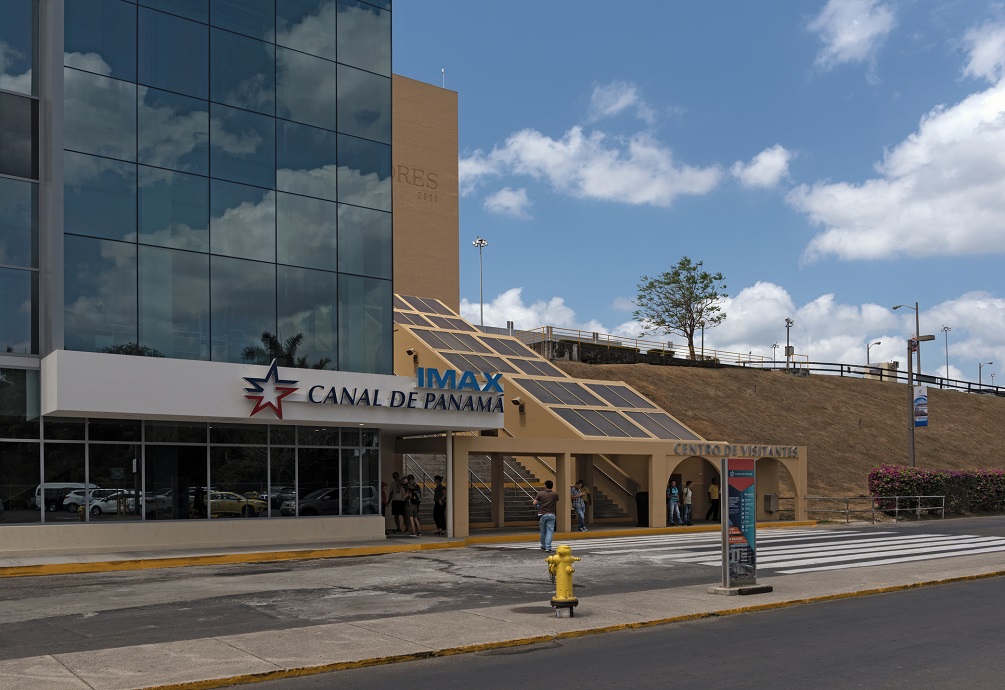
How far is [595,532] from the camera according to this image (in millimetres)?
30703

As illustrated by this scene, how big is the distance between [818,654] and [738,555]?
16.5 feet

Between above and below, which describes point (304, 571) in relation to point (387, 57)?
below

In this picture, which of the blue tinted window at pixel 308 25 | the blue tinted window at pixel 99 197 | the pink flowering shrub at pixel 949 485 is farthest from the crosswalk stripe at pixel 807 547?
the blue tinted window at pixel 308 25

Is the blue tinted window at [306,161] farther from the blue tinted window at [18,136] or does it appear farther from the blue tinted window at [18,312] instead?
the blue tinted window at [18,312]

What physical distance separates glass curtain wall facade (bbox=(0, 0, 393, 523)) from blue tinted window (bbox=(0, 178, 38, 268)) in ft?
0.13

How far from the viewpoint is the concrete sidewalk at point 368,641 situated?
9.82 metres

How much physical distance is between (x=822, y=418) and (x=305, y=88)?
45.6 meters

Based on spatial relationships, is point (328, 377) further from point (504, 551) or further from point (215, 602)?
point (215, 602)

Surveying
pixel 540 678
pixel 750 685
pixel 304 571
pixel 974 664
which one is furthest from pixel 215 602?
pixel 974 664

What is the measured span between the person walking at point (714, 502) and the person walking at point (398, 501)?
13.5 metres

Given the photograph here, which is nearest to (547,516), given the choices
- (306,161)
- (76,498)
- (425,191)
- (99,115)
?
(76,498)

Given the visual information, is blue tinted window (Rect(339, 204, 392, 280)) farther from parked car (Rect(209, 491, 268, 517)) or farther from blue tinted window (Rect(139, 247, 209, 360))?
parked car (Rect(209, 491, 268, 517))

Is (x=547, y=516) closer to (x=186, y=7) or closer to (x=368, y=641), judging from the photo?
(x=368, y=641)

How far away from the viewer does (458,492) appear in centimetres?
2855
